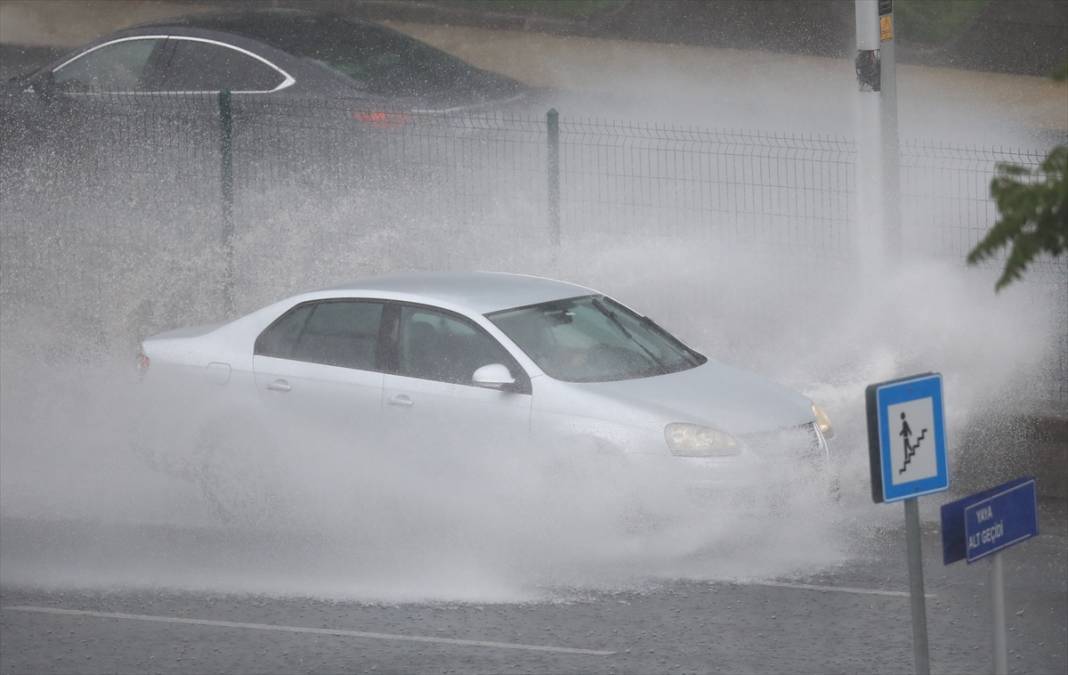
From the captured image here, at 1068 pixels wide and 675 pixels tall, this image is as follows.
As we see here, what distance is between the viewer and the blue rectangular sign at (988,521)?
511cm

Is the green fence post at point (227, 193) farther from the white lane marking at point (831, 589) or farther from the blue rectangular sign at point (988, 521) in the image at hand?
the blue rectangular sign at point (988, 521)

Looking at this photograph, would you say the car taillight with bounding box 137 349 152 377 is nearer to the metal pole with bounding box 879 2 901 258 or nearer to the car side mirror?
the car side mirror

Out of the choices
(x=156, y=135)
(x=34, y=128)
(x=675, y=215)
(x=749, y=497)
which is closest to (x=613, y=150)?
(x=675, y=215)

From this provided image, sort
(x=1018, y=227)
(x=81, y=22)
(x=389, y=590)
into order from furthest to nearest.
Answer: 1. (x=81, y=22)
2. (x=389, y=590)
3. (x=1018, y=227)

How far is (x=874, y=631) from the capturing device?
294 inches

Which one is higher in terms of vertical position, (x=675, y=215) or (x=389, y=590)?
(x=675, y=215)

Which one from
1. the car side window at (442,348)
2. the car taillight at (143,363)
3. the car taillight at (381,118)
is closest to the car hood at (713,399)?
the car side window at (442,348)

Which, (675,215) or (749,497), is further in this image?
(675,215)

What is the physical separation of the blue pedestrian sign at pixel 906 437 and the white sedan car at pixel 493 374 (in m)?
2.98

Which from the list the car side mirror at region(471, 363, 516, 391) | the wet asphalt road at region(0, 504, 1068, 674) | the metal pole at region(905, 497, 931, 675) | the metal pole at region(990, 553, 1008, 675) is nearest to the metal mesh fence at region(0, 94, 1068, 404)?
the car side mirror at region(471, 363, 516, 391)

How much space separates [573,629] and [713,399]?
1944 mm

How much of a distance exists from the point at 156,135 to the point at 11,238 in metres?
1.95

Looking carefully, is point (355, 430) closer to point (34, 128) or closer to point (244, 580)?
point (244, 580)

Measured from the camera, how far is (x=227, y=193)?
1415 centimetres
